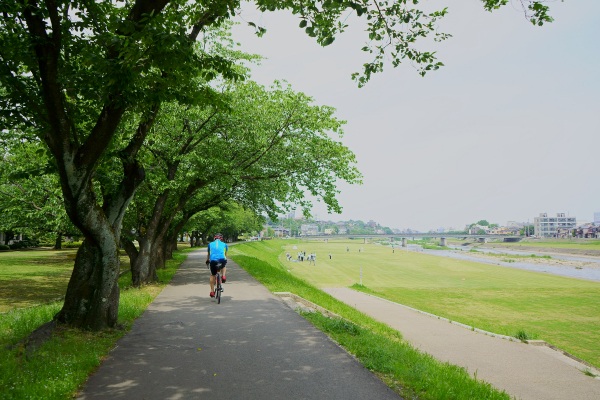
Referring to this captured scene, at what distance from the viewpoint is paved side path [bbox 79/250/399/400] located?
16.4 feet

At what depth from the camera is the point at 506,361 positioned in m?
9.94

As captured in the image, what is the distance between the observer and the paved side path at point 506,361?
7.90 m

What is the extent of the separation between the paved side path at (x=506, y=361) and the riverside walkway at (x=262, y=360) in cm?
2

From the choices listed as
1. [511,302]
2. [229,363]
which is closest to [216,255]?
[229,363]

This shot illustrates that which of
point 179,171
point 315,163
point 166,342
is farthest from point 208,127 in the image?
point 166,342

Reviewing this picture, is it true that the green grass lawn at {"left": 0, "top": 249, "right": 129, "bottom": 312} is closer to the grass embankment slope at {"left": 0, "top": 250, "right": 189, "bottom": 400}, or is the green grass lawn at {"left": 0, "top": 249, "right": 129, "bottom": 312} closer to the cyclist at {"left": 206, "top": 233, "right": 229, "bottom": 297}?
the grass embankment slope at {"left": 0, "top": 250, "right": 189, "bottom": 400}

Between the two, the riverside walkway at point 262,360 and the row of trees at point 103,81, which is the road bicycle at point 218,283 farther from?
the row of trees at point 103,81

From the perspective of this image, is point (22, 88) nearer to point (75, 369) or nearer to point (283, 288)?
point (75, 369)

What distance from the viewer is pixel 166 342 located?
7445 millimetres

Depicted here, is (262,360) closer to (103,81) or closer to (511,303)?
(103,81)

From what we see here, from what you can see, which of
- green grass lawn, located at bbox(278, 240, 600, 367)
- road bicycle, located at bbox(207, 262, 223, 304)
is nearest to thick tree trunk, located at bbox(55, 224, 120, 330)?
road bicycle, located at bbox(207, 262, 223, 304)

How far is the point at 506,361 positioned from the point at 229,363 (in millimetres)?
7105

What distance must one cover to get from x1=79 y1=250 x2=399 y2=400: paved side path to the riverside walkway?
13 mm


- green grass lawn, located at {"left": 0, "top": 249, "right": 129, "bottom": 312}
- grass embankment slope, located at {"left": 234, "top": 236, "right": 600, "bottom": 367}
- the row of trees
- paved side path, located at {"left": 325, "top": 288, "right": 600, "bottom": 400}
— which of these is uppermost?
the row of trees
